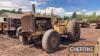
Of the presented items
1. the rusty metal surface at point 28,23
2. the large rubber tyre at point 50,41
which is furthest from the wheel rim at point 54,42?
Answer: the rusty metal surface at point 28,23

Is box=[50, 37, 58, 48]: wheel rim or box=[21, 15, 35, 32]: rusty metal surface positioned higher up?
box=[21, 15, 35, 32]: rusty metal surface

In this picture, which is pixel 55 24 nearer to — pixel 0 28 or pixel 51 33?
pixel 51 33

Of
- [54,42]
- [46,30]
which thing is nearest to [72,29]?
[46,30]

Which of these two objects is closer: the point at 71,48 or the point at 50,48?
the point at 71,48

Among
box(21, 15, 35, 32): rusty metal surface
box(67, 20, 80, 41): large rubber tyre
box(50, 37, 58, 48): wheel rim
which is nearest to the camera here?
box(50, 37, 58, 48): wheel rim

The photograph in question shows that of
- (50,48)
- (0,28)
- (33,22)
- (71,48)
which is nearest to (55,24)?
(33,22)

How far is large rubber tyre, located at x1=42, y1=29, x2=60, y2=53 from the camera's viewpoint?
37.5 ft

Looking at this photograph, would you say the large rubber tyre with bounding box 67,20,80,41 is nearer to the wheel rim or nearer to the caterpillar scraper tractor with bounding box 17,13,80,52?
the caterpillar scraper tractor with bounding box 17,13,80,52

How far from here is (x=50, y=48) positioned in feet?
38.3

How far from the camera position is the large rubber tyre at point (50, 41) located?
11430 millimetres

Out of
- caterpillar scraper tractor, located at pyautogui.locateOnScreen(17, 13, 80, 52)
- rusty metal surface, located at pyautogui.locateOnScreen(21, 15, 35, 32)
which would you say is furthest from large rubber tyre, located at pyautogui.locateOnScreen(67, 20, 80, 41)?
rusty metal surface, located at pyautogui.locateOnScreen(21, 15, 35, 32)

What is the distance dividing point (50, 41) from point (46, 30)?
6.42 ft

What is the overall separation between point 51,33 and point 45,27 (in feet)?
6.29

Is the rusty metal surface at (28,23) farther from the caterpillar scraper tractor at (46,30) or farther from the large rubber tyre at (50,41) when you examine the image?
the large rubber tyre at (50,41)
